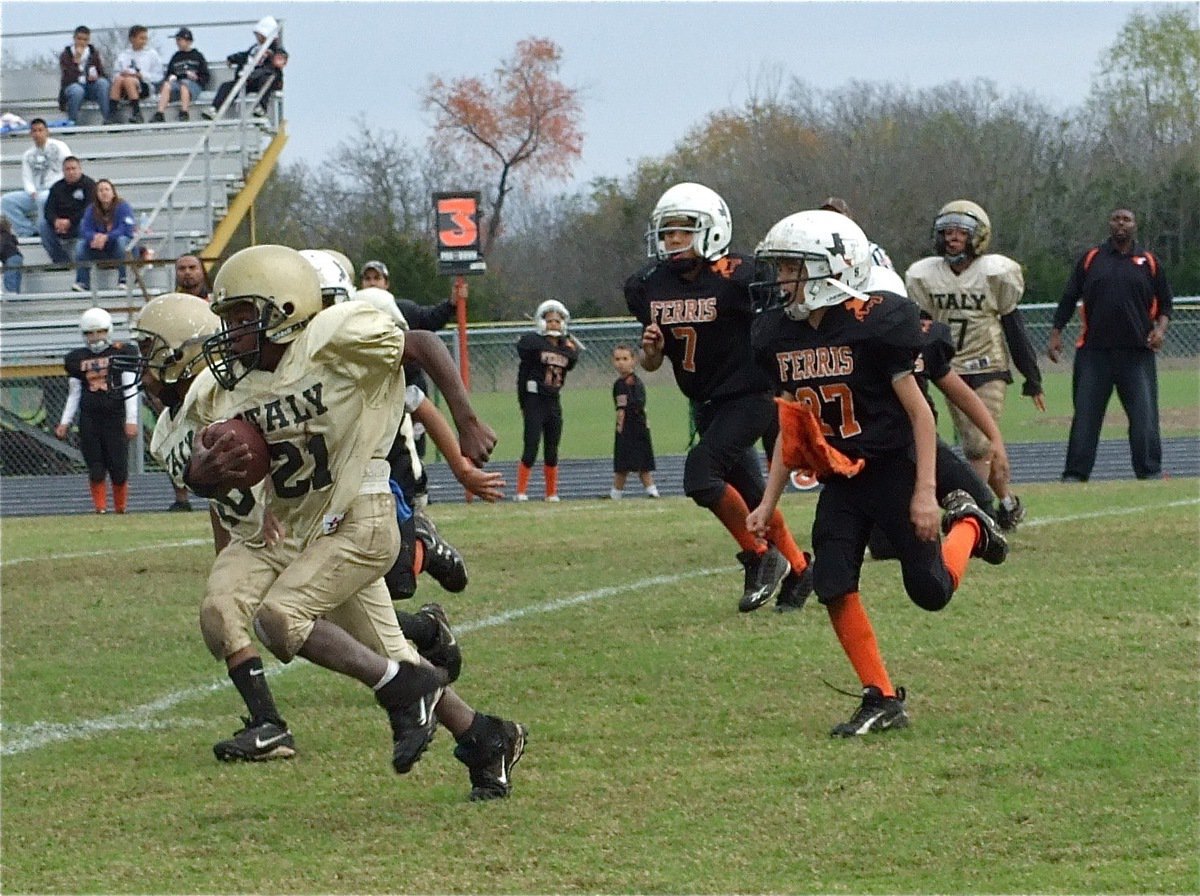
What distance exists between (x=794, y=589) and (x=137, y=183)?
697 inches

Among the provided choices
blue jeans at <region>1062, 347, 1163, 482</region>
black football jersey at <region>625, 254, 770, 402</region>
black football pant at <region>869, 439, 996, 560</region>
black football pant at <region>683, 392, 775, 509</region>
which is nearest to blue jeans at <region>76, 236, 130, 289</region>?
blue jeans at <region>1062, 347, 1163, 482</region>

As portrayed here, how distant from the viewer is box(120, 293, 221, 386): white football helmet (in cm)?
569

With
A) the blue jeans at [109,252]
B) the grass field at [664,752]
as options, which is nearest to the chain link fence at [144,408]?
the blue jeans at [109,252]

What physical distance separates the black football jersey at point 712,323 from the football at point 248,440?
3347 mm

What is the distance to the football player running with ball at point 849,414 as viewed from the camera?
226 inches

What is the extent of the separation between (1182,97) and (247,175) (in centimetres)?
1375

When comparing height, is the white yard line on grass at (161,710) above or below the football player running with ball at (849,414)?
below

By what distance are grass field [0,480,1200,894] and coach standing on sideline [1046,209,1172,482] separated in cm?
450

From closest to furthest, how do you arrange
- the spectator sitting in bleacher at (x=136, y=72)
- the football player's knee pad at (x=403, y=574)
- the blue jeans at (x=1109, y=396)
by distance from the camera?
the football player's knee pad at (x=403, y=574)
the blue jeans at (x=1109, y=396)
the spectator sitting in bleacher at (x=136, y=72)

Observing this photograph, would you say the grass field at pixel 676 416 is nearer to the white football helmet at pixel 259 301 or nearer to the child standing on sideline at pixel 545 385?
the child standing on sideline at pixel 545 385

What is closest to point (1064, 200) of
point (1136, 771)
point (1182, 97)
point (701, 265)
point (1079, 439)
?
point (1182, 97)

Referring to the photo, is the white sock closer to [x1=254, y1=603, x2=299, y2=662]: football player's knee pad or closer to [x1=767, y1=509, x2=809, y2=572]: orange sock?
[x1=254, y1=603, x2=299, y2=662]: football player's knee pad

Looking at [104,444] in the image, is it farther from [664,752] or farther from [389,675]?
[389,675]

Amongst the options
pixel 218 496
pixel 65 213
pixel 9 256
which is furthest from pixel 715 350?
pixel 9 256
